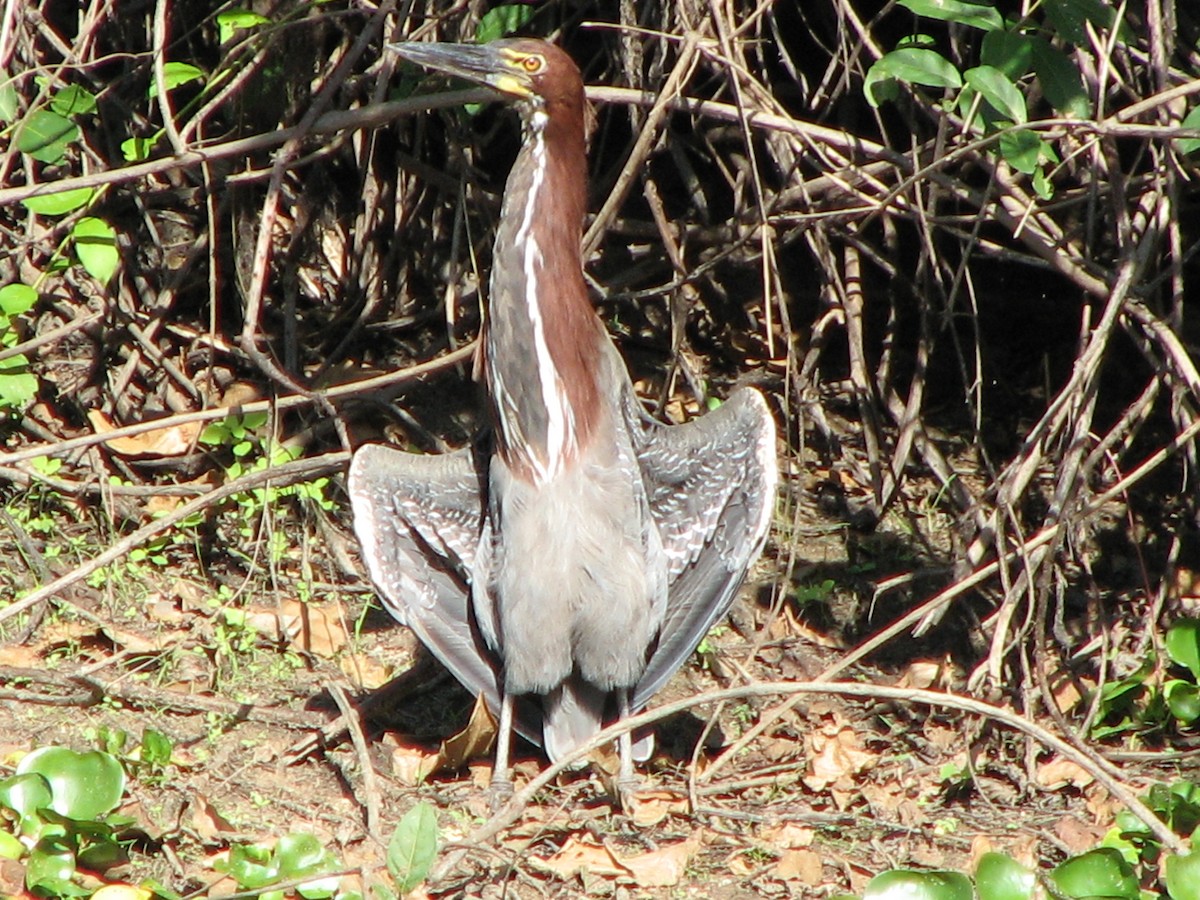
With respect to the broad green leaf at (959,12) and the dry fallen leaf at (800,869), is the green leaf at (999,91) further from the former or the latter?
the dry fallen leaf at (800,869)

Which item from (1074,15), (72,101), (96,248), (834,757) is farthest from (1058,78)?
(96,248)

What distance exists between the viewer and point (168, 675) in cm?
402

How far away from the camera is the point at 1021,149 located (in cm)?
320

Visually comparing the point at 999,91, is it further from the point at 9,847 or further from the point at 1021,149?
the point at 9,847

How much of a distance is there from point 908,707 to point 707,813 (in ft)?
2.75

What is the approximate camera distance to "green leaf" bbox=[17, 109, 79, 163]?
12.9 ft

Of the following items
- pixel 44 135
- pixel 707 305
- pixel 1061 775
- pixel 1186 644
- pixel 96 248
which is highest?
pixel 44 135

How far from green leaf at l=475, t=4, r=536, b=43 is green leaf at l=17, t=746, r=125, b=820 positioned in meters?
2.28

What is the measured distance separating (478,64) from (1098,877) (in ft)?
7.78

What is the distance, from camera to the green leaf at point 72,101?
394 cm

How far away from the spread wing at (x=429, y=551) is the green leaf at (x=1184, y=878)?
170cm

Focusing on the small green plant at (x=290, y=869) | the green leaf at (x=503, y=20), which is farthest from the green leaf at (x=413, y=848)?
the green leaf at (x=503, y=20)

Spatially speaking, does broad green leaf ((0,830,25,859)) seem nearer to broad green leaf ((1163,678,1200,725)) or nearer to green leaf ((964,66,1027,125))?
green leaf ((964,66,1027,125))

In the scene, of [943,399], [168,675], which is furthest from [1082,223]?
[168,675]
